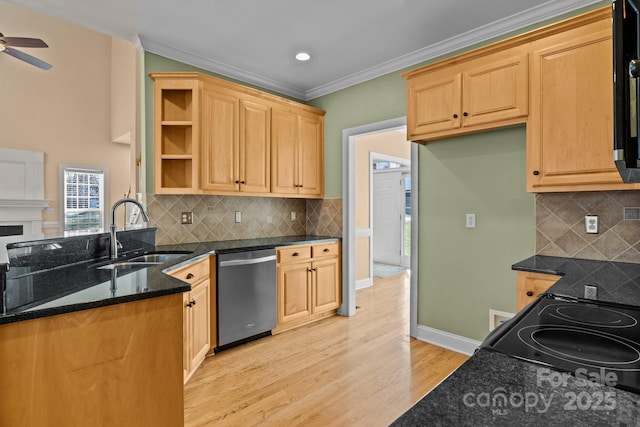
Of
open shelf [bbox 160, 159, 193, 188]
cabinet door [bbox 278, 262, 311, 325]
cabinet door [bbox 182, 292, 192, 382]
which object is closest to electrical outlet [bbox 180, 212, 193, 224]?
open shelf [bbox 160, 159, 193, 188]

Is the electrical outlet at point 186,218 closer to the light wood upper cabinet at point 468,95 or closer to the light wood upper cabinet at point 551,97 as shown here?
the light wood upper cabinet at point 468,95

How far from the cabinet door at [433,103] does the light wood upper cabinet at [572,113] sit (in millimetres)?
532

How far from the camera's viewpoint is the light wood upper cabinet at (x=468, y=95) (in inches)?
94.1

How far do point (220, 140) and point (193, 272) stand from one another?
1335mm

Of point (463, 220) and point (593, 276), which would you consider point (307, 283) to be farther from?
point (593, 276)

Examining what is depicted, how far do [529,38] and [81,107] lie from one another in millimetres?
8137

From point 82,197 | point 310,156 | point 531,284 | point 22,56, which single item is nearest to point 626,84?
point 531,284

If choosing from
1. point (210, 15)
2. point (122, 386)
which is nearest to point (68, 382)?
point (122, 386)

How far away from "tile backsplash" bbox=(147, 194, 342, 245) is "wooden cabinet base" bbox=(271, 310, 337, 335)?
929 millimetres

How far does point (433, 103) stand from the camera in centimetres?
281

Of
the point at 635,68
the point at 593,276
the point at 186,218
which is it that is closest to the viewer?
the point at 635,68

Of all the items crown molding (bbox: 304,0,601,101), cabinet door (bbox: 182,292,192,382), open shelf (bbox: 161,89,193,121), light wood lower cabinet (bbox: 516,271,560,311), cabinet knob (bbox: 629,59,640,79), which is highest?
crown molding (bbox: 304,0,601,101)

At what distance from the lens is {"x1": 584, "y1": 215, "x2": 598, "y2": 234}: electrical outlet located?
7.54 feet

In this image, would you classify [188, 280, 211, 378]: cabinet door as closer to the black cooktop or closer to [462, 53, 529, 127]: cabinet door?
the black cooktop
